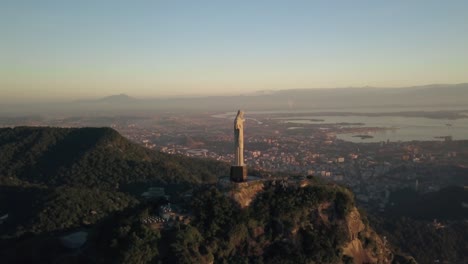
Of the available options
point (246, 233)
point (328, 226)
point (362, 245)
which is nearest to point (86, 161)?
point (246, 233)

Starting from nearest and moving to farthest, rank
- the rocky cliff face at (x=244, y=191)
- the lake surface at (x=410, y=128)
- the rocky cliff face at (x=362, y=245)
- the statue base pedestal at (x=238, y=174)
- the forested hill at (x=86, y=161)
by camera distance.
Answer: the rocky cliff face at (x=244, y=191), the rocky cliff face at (x=362, y=245), the statue base pedestal at (x=238, y=174), the forested hill at (x=86, y=161), the lake surface at (x=410, y=128)

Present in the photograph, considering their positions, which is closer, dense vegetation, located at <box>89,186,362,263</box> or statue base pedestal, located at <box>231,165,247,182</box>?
dense vegetation, located at <box>89,186,362,263</box>

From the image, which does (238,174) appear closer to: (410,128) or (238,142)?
(238,142)

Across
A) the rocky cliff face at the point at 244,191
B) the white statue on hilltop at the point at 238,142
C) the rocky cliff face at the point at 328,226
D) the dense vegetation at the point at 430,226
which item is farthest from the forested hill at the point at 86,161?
the rocky cliff face at the point at 328,226

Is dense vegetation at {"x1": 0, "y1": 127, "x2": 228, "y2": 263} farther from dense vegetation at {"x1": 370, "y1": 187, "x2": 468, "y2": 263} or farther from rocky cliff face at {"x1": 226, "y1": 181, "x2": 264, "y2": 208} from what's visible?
dense vegetation at {"x1": 370, "y1": 187, "x2": 468, "y2": 263}

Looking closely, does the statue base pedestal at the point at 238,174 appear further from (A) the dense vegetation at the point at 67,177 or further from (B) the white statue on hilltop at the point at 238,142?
(A) the dense vegetation at the point at 67,177

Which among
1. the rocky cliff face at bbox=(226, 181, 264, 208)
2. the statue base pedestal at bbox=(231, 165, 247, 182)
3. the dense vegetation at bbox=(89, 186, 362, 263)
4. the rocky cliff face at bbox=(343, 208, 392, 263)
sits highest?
the statue base pedestal at bbox=(231, 165, 247, 182)

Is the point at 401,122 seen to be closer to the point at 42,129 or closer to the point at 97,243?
the point at 42,129

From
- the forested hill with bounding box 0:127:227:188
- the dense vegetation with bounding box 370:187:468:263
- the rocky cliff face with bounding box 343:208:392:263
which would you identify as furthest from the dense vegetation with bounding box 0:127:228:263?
the dense vegetation with bounding box 370:187:468:263
